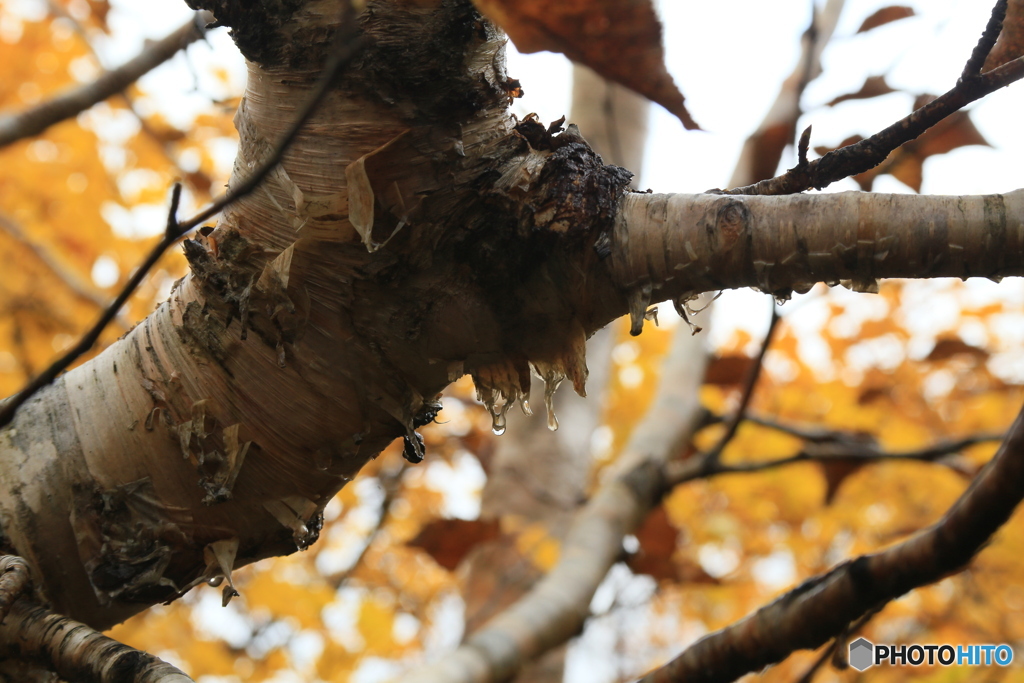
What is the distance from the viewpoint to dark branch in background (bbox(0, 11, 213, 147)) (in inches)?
55.4

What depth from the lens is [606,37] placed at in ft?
2.06

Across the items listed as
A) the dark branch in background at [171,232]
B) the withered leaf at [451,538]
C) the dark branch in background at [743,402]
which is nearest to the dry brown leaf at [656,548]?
the dark branch in background at [743,402]

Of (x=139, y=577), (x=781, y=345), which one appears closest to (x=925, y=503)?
(x=781, y=345)

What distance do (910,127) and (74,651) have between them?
0.91m

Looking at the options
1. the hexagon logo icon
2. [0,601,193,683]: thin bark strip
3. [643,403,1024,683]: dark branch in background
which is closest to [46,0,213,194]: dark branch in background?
[0,601,193,683]: thin bark strip

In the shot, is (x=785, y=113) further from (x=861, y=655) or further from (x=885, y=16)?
(x=861, y=655)

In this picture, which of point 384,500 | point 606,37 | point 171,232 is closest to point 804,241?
point 606,37

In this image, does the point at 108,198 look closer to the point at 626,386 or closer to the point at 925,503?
the point at 626,386

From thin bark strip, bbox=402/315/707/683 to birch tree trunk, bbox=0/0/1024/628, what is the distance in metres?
0.77

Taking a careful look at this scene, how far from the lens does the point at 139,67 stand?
149 cm

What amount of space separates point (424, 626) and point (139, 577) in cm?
557

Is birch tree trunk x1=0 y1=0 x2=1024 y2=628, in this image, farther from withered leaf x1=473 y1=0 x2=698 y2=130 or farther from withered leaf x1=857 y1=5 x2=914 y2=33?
withered leaf x1=857 y1=5 x2=914 y2=33

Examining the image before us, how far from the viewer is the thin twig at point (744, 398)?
4.57 ft

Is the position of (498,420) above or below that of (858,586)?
above
